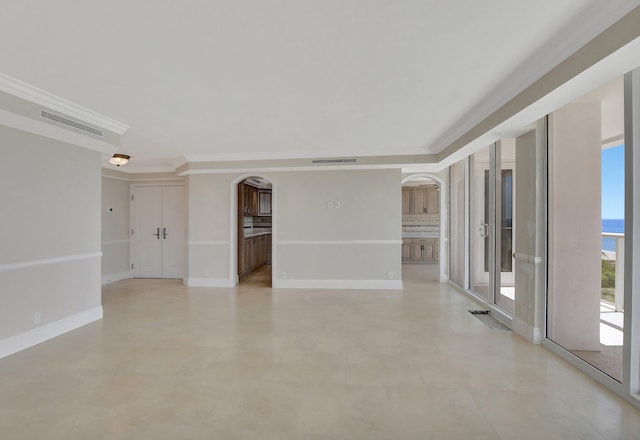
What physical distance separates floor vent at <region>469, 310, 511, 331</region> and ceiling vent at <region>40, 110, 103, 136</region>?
5702mm

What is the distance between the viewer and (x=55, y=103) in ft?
10.9

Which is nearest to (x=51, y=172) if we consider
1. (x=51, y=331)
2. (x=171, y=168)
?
(x=51, y=331)

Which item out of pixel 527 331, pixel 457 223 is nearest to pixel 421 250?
pixel 457 223

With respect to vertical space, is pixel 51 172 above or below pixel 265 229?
above

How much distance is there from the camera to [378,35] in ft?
7.14

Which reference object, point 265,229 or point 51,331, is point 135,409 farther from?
point 265,229

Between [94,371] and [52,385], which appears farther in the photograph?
[94,371]

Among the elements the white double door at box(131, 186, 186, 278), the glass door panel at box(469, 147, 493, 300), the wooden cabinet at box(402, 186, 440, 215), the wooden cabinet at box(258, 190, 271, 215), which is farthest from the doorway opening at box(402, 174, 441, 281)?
the white double door at box(131, 186, 186, 278)

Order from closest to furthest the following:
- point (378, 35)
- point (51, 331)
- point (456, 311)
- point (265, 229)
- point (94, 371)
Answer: point (378, 35) < point (94, 371) < point (51, 331) < point (456, 311) < point (265, 229)

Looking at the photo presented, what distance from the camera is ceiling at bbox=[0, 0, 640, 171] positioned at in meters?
1.92

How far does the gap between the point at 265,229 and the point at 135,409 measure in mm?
7010

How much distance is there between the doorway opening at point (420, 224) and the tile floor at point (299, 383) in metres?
5.30

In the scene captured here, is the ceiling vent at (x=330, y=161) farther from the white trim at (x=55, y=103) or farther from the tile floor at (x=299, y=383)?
the white trim at (x=55, y=103)

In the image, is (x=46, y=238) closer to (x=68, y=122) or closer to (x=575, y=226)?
(x=68, y=122)
